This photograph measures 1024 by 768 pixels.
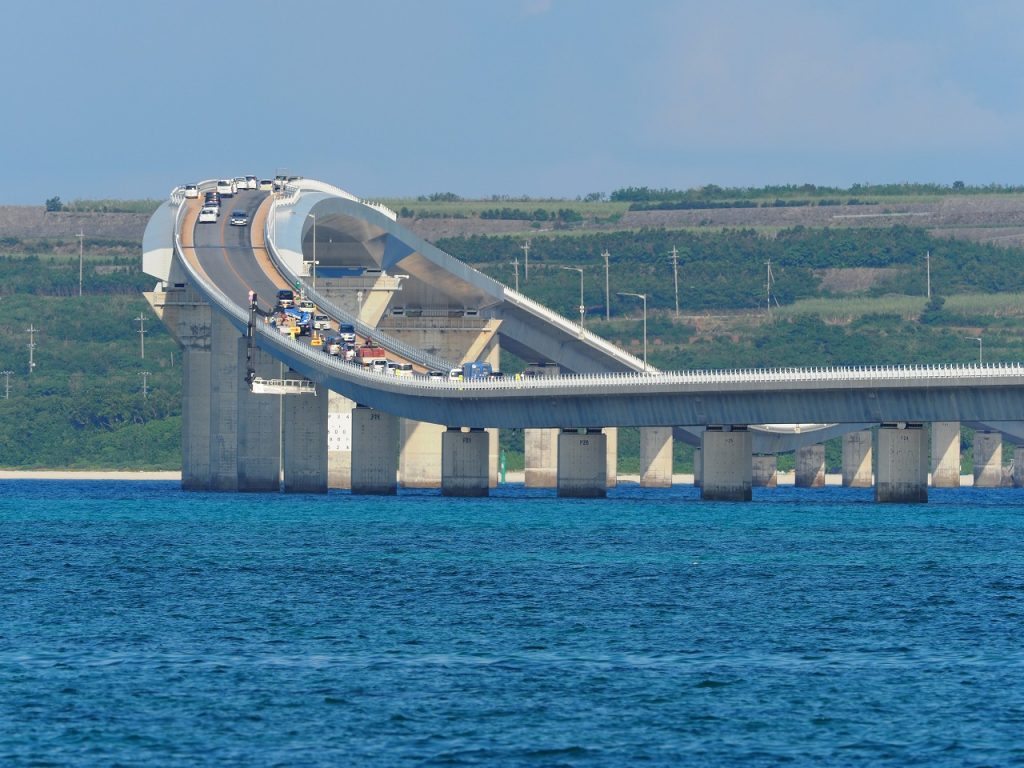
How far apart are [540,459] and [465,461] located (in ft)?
141

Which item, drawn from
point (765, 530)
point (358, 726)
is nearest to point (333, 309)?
point (765, 530)

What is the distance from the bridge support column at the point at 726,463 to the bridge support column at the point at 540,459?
169 feet

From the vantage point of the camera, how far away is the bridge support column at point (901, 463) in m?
136

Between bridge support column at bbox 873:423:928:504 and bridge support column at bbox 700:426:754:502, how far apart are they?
8690 millimetres

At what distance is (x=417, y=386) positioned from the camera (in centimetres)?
14575

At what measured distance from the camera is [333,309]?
164m

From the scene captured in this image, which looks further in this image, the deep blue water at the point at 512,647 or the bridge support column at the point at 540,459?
the bridge support column at the point at 540,459

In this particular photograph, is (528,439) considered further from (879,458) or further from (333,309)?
(879,458)

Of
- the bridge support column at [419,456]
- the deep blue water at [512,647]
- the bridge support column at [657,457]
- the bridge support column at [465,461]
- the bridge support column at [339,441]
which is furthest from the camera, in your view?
the bridge support column at [657,457]

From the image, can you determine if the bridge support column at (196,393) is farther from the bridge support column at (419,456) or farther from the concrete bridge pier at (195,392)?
the bridge support column at (419,456)

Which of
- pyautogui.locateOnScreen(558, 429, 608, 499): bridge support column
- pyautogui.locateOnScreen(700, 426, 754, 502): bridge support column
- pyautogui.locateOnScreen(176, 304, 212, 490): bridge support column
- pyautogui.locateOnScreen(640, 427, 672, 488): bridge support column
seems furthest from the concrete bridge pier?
pyautogui.locateOnScreen(700, 426, 754, 502): bridge support column

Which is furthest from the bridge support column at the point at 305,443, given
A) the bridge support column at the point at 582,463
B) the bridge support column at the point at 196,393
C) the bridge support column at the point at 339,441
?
the bridge support column at the point at 582,463

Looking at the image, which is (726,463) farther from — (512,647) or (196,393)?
(512,647)

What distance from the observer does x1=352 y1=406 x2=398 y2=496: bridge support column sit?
15975 centimetres
